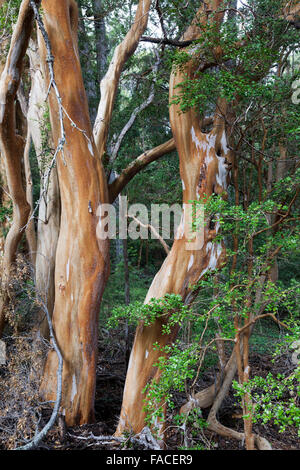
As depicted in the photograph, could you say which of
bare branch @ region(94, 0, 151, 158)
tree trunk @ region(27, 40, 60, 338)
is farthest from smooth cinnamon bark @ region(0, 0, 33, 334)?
bare branch @ region(94, 0, 151, 158)

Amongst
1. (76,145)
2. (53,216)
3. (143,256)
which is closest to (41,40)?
(76,145)

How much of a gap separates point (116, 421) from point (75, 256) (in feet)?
6.69

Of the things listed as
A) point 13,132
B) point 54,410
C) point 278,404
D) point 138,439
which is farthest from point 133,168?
point 278,404

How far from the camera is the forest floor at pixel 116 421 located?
3475 mm

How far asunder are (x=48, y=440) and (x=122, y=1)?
22.4ft

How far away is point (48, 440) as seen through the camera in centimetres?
348

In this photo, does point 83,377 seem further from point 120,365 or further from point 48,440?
point 120,365

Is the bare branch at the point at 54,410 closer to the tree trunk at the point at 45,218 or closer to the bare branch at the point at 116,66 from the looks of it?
the tree trunk at the point at 45,218

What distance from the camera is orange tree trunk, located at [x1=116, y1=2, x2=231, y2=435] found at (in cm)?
378

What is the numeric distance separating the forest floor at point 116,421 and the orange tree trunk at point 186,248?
1.33 ft

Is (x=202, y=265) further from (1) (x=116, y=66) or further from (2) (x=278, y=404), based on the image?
(1) (x=116, y=66)

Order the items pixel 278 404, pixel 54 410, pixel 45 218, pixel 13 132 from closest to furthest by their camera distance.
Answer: pixel 278 404, pixel 54 410, pixel 13 132, pixel 45 218

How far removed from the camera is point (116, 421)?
4.28 m
